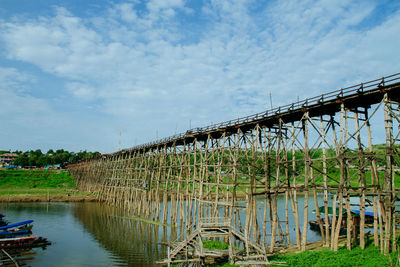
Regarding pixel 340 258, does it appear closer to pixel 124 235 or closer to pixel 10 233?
pixel 124 235

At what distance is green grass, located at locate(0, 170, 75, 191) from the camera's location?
240ft

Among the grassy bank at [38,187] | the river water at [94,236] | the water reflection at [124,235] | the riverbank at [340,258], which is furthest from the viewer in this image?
the grassy bank at [38,187]

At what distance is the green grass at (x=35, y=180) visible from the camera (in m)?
73.1

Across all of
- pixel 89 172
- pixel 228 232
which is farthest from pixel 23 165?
pixel 228 232

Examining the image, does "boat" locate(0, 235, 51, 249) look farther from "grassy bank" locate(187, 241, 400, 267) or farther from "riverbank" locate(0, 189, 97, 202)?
"riverbank" locate(0, 189, 97, 202)

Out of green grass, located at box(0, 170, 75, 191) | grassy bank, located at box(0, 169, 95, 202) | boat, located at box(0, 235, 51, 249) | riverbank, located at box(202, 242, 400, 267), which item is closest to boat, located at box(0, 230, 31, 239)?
boat, located at box(0, 235, 51, 249)

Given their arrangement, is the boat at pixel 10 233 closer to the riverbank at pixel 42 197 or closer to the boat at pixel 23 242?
the boat at pixel 23 242

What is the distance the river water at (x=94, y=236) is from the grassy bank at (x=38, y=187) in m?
8.49

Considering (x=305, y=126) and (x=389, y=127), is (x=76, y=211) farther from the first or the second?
(x=389, y=127)

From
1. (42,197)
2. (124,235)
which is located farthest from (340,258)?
(42,197)

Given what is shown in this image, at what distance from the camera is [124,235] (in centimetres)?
2839

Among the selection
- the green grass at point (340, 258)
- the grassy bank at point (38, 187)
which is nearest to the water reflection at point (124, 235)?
the green grass at point (340, 258)

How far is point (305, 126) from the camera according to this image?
1861 centimetres

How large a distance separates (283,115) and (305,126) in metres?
1.85
